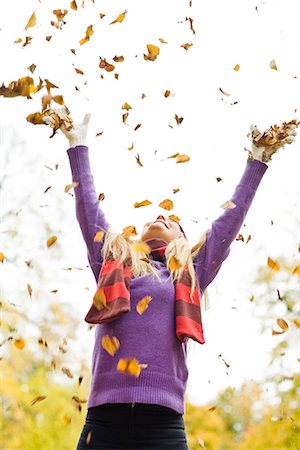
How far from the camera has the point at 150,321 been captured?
2.59 m

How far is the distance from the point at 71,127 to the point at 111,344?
3.43ft

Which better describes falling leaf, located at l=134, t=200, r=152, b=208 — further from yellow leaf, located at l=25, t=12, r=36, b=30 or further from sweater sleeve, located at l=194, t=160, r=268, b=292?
yellow leaf, located at l=25, t=12, r=36, b=30

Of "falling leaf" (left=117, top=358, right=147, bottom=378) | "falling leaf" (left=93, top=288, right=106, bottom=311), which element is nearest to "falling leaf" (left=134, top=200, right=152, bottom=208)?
"falling leaf" (left=93, top=288, right=106, bottom=311)

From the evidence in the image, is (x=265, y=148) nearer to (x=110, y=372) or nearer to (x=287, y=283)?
(x=110, y=372)

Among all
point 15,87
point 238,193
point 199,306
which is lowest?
point 199,306

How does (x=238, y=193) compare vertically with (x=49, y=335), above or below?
above

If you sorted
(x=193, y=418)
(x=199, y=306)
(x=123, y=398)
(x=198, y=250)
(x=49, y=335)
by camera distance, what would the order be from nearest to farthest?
1. (x=123, y=398)
2. (x=199, y=306)
3. (x=198, y=250)
4. (x=49, y=335)
5. (x=193, y=418)

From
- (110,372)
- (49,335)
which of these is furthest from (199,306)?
(49,335)

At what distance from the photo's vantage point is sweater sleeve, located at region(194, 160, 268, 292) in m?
2.89

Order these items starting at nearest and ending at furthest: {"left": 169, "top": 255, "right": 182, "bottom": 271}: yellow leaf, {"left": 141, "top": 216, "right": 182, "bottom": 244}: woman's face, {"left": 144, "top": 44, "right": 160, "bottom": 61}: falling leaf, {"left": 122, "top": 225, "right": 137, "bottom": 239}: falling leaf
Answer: {"left": 169, "top": 255, "right": 182, "bottom": 271}: yellow leaf < {"left": 141, "top": 216, "right": 182, "bottom": 244}: woman's face < {"left": 122, "top": 225, "right": 137, "bottom": 239}: falling leaf < {"left": 144, "top": 44, "right": 160, "bottom": 61}: falling leaf

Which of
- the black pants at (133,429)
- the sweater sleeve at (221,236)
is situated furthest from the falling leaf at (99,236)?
the black pants at (133,429)

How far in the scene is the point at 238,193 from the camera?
2.97 m

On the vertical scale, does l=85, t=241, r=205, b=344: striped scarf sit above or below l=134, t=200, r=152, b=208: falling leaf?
below

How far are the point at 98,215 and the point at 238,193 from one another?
63 centimetres
